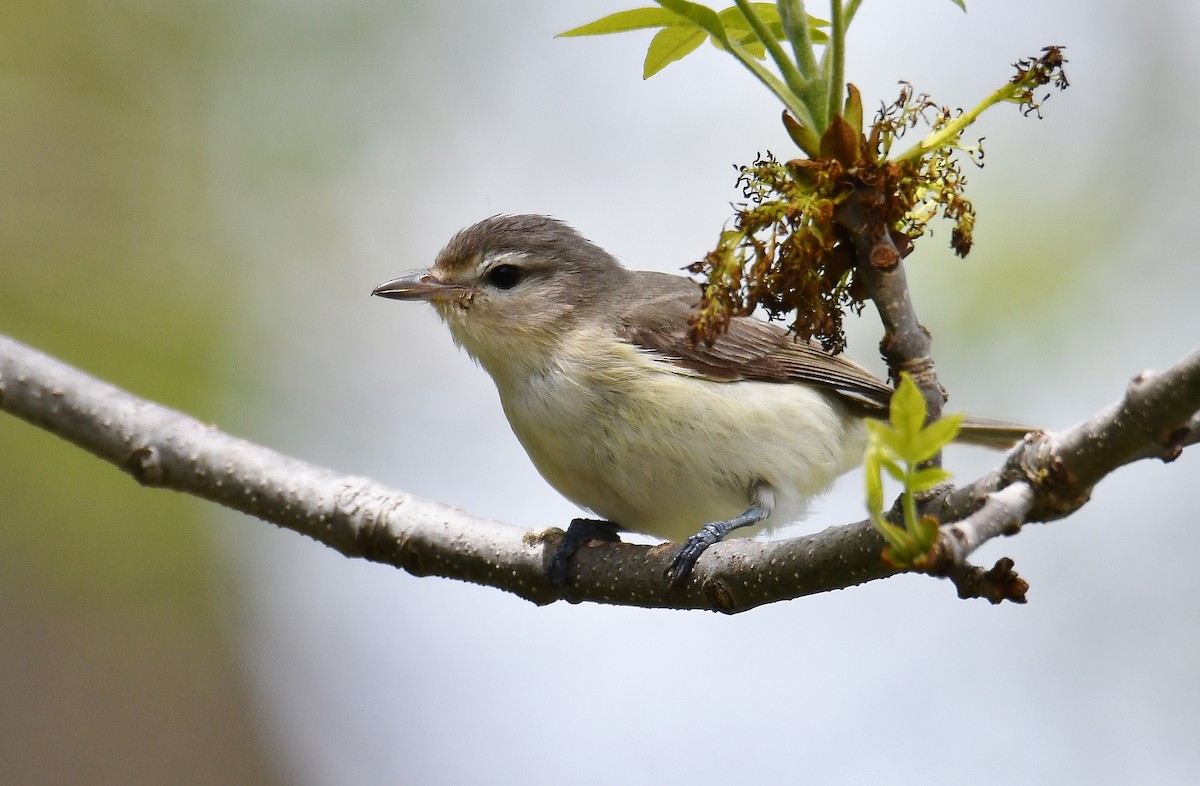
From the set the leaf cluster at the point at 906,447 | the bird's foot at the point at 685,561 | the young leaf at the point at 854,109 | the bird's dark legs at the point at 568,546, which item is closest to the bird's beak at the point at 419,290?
the bird's dark legs at the point at 568,546

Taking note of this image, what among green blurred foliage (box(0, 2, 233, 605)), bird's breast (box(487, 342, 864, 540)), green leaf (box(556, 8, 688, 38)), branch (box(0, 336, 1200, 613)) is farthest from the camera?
green blurred foliage (box(0, 2, 233, 605))

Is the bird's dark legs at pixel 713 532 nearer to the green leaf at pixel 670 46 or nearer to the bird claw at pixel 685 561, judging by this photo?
the bird claw at pixel 685 561

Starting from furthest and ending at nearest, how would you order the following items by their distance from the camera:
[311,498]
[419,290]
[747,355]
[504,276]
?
[504,276], [419,290], [747,355], [311,498]

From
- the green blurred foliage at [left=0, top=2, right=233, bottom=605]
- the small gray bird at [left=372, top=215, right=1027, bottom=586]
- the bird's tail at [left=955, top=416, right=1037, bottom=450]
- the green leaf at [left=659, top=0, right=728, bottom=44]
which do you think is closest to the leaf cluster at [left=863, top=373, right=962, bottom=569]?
the green leaf at [left=659, top=0, right=728, bottom=44]

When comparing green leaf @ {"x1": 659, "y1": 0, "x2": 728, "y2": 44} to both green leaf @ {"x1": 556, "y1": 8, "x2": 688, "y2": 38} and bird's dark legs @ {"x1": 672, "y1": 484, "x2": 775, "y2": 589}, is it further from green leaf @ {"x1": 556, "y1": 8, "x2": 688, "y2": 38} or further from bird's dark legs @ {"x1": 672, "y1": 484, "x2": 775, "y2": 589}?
bird's dark legs @ {"x1": 672, "y1": 484, "x2": 775, "y2": 589}

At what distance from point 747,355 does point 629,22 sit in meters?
2.64

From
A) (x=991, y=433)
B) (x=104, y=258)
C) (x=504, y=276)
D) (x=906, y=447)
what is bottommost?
(x=906, y=447)

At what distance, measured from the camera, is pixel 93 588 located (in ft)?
A: 25.5

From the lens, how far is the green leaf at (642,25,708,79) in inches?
94.1

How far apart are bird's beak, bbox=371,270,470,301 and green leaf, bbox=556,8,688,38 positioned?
294 centimetres

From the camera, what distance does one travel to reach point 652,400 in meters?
4.47

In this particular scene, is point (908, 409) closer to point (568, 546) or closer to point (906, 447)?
point (906, 447)

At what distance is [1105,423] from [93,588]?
7447 mm

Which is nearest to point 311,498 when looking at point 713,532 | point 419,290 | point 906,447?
point 713,532
